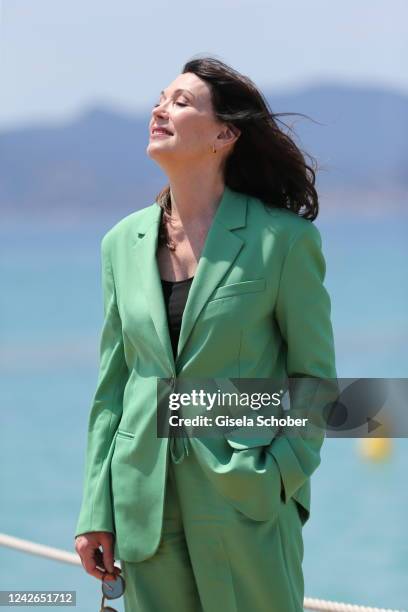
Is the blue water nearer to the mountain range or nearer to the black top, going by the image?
the mountain range

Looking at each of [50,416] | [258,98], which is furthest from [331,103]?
[258,98]

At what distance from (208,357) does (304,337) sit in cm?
18

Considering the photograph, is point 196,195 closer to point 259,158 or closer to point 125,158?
point 259,158

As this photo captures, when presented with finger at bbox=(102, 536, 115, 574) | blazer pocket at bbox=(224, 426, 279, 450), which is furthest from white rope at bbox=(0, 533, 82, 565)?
blazer pocket at bbox=(224, 426, 279, 450)

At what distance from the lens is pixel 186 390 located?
91.7 inches

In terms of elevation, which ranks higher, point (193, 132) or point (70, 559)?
point (193, 132)

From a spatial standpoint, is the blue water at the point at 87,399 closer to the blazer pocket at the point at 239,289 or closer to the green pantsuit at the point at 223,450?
the green pantsuit at the point at 223,450

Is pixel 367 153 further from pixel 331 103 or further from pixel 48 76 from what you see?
pixel 48 76

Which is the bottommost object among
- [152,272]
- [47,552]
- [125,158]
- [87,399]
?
[87,399]

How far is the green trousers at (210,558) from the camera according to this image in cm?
229

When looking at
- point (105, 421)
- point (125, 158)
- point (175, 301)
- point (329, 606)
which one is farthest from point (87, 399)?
point (175, 301)

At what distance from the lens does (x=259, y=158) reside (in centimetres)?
250

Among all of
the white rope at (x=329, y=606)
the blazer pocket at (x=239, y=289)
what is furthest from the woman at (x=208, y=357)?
the white rope at (x=329, y=606)

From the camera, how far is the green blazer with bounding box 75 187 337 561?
2.29 metres
